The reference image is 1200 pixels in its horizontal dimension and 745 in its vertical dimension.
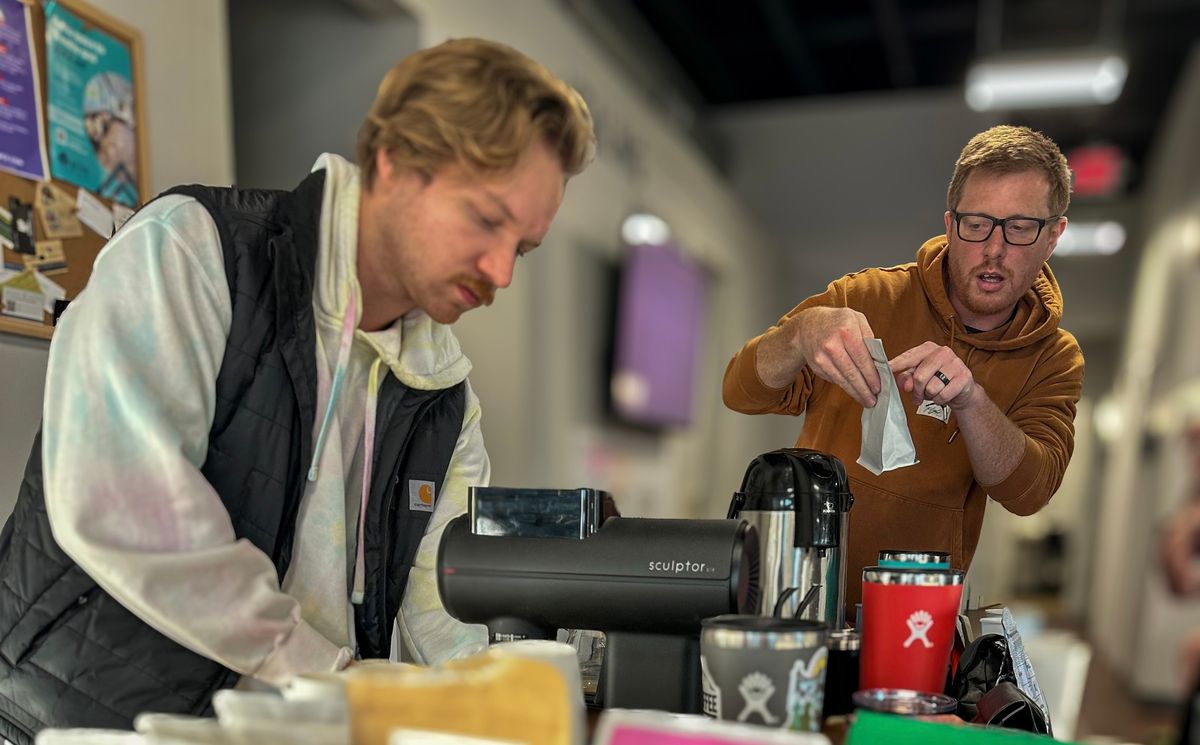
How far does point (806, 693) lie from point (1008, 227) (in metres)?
0.56

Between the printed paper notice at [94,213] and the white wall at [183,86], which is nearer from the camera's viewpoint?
the printed paper notice at [94,213]

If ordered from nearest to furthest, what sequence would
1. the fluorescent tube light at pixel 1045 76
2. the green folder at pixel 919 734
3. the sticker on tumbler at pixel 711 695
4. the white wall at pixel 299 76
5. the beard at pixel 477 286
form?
the green folder at pixel 919 734
the sticker on tumbler at pixel 711 695
the beard at pixel 477 286
the white wall at pixel 299 76
the fluorescent tube light at pixel 1045 76

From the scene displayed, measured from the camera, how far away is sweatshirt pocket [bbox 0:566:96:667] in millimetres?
983

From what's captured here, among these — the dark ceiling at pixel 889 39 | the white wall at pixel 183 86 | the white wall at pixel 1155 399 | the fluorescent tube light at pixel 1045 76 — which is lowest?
the white wall at pixel 1155 399

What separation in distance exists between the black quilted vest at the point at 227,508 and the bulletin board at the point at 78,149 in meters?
0.84

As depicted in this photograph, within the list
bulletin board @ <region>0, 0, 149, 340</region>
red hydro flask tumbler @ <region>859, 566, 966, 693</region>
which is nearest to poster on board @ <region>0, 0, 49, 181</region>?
bulletin board @ <region>0, 0, 149, 340</region>

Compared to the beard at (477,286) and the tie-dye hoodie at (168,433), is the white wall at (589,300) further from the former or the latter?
the tie-dye hoodie at (168,433)

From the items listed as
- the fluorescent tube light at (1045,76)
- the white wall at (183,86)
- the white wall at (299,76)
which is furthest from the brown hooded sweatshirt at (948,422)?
the fluorescent tube light at (1045,76)

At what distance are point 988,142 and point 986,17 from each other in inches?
223

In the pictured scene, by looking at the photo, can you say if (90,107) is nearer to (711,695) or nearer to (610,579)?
(610,579)

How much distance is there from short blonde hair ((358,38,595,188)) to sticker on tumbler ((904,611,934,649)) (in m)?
0.56

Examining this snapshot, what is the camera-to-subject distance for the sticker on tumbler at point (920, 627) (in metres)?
0.91

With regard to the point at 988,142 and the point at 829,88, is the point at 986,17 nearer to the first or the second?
the point at 829,88

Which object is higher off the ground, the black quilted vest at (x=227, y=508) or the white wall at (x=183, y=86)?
the white wall at (x=183, y=86)
